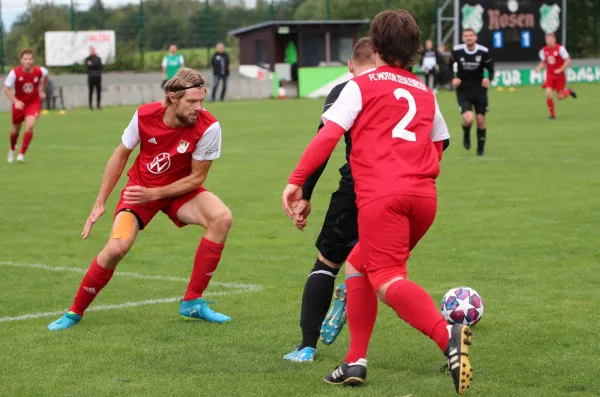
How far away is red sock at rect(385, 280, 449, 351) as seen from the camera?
4.70 meters

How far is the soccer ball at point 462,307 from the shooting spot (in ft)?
19.7

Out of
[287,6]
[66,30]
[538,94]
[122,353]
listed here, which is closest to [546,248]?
[122,353]

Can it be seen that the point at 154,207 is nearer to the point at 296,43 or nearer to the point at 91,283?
the point at 91,283

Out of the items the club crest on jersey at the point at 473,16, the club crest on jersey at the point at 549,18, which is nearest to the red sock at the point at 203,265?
the club crest on jersey at the point at 473,16

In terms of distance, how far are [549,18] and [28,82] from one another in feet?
97.7

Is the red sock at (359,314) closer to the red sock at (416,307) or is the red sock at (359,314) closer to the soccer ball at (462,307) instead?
the red sock at (416,307)

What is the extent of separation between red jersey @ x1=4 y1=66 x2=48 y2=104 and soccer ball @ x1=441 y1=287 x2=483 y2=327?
13.2 metres

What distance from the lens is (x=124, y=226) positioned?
6.61 m

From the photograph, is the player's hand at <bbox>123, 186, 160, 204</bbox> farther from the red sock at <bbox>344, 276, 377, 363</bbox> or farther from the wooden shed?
the wooden shed

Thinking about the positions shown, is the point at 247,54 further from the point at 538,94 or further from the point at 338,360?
the point at 338,360

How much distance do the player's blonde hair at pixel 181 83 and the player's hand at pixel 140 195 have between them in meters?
0.59

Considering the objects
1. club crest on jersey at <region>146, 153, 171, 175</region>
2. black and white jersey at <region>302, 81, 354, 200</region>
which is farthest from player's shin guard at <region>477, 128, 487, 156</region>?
Answer: black and white jersey at <region>302, 81, 354, 200</region>

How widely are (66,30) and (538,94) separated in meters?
18.1

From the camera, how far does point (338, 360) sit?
576 cm
